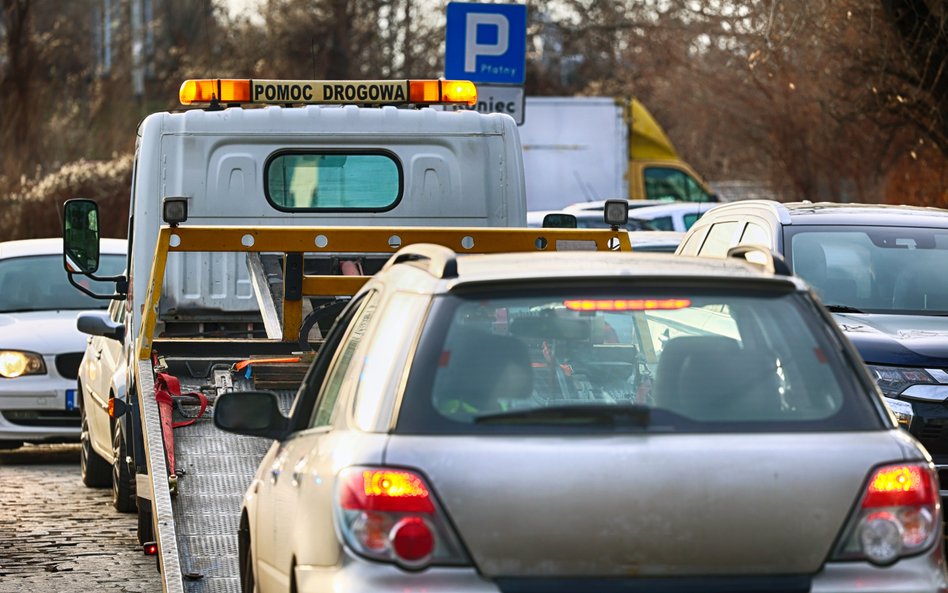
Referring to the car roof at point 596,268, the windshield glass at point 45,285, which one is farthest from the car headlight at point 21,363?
the car roof at point 596,268

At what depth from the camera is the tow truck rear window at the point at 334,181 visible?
34.4 feet

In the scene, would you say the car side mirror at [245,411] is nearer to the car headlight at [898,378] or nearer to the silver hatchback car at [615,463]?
the silver hatchback car at [615,463]

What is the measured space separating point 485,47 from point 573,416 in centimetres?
1300

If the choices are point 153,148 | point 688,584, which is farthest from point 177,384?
point 688,584

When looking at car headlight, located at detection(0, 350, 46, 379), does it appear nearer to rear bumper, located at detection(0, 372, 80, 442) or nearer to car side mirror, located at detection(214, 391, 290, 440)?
rear bumper, located at detection(0, 372, 80, 442)

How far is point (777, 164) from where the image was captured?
30422 mm

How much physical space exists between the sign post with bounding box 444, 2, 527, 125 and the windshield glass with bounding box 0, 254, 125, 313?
437cm

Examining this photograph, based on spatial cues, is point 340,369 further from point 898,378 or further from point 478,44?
point 478,44

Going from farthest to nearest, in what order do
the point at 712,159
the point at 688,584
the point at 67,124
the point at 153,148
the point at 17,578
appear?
the point at 712,159 → the point at 67,124 → the point at 153,148 → the point at 17,578 → the point at 688,584

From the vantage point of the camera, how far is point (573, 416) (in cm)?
443

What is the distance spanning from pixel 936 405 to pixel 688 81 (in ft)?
82.9

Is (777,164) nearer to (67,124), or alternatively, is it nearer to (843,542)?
(67,124)

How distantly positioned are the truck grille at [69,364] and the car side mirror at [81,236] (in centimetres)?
281

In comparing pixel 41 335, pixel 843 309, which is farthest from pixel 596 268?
pixel 41 335
